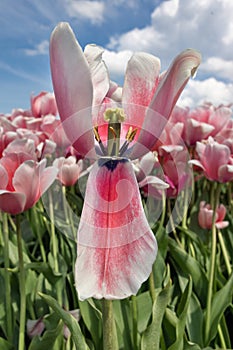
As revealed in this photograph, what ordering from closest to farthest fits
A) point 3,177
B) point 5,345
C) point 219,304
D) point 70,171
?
point 3,177, point 5,345, point 219,304, point 70,171

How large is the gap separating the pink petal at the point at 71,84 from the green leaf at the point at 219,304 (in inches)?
36.4

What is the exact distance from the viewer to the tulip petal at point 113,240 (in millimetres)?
529

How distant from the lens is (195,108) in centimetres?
213

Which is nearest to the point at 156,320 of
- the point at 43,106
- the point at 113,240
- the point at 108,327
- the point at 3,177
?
the point at 108,327

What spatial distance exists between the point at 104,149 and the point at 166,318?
0.70 m

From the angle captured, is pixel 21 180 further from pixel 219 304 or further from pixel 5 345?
pixel 219 304

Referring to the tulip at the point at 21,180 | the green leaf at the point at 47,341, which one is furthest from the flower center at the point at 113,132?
the green leaf at the point at 47,341

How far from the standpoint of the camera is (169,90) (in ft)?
1.82

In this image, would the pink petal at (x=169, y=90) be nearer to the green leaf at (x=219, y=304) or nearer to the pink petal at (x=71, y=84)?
the pink petal at (x=71, y=84)

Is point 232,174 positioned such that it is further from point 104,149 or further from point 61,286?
point 104,149

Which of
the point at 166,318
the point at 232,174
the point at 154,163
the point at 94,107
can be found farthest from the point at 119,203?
the point at 232,174

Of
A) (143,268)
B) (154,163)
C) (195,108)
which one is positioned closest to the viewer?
(143,268)

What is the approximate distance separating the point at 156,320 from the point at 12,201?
0.41 meters

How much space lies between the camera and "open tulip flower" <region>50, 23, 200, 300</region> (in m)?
0.53
